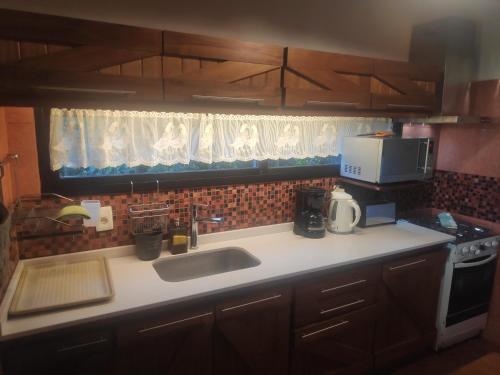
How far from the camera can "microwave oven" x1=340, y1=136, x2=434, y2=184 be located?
2.20m

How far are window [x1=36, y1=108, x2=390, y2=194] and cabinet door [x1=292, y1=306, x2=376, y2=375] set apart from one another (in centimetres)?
96

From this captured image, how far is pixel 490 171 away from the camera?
8.21ft

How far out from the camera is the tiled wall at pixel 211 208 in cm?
176

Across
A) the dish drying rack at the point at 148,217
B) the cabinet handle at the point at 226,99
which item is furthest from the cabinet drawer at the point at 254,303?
the cabinet handle at the point at 226,99

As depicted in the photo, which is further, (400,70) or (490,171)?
(490,171)

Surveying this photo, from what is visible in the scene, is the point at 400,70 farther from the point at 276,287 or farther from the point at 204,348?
the point at 204,348

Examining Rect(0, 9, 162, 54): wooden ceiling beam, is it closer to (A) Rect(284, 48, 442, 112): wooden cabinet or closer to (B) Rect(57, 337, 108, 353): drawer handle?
(A) Rect(284, 48, 442, 112): wooden cabinet

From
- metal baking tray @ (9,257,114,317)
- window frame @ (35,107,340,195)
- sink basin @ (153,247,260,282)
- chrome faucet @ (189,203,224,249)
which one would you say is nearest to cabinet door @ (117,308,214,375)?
metal baking tray @ (9,257,114,317)

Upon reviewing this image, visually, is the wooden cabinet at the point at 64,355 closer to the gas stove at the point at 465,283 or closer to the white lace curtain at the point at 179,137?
the white lace curtain at the point at 179,137

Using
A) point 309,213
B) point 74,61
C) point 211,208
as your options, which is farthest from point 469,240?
point 74,61

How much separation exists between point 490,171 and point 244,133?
1.85 meters

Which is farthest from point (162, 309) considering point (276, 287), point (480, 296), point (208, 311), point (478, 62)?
point (478, 62)

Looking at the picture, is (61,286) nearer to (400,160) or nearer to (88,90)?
(88,90)

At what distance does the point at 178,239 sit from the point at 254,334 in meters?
0.66
